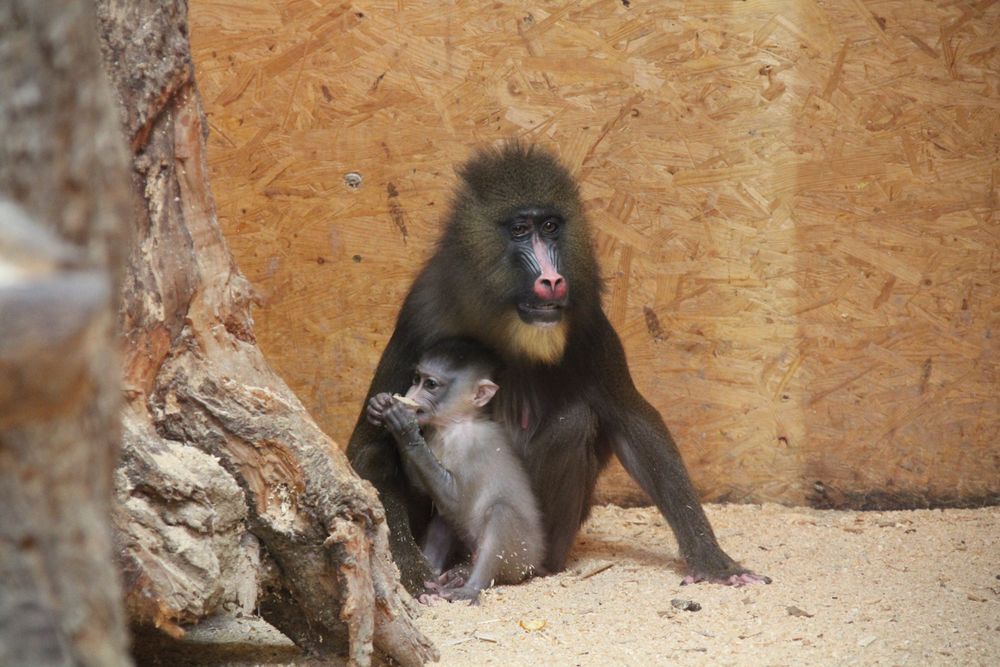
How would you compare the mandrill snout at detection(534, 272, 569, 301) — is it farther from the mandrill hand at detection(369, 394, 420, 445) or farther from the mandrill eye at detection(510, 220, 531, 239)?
the mandrill hand at detection(369, 394, 420, 445)

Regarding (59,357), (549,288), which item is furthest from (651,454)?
(59,357)

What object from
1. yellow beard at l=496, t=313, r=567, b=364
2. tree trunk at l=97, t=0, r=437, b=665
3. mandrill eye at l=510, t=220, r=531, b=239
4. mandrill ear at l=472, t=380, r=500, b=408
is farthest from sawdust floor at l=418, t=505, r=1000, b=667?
mandrill eye at l=510, t=220, r=531, b=239

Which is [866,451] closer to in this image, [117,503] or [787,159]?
[787,159]

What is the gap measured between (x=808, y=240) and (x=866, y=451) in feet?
3.40

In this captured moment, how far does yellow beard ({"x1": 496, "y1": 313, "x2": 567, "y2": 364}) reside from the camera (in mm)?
4758

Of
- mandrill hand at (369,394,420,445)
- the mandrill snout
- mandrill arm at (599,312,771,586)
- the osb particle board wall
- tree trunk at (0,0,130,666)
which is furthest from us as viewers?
the osb particle board wall

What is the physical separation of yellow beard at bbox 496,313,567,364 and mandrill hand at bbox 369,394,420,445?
49 centimetres

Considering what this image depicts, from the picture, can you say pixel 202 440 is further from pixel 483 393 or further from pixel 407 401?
pixel 483 393

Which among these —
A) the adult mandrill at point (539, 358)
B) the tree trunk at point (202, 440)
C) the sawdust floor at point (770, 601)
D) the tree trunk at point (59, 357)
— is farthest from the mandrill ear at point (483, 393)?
the tree trunk at point (59, 357)

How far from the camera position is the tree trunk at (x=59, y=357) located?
1.22m

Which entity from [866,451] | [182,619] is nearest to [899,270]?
[866,451]

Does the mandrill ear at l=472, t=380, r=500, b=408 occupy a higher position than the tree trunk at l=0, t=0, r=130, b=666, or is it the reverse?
the tree trunk at l=0, t=0, r=130, b=666

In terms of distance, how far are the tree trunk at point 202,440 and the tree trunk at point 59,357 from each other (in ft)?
5.58

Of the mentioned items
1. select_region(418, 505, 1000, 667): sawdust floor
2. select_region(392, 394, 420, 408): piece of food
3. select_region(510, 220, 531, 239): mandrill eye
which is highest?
select_region(510, 220, 531, 239): mandrill eye
